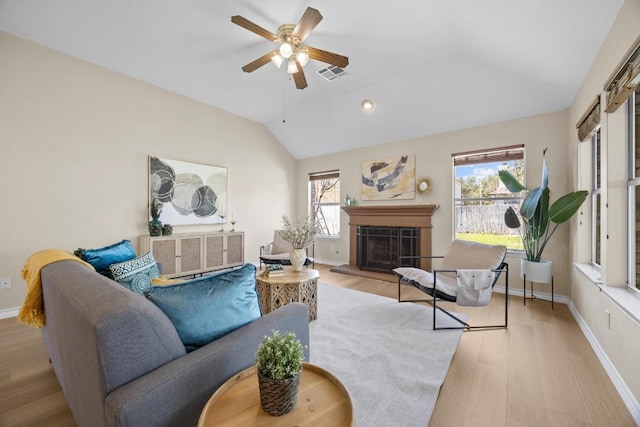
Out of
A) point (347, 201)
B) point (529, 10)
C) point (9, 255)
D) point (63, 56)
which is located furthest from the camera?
point (347, 201)

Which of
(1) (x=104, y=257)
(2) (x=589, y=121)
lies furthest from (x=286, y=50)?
(2) (x=589, y=121)

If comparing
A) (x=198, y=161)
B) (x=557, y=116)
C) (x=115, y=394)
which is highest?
(x=557, y=116)

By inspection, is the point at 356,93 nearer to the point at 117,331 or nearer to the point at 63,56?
the point at 63,56

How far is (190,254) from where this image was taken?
4199 mm

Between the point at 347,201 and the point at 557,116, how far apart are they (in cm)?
337

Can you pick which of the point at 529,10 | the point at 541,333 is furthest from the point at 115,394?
the point at 529,10

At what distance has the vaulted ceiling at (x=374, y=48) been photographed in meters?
2.40

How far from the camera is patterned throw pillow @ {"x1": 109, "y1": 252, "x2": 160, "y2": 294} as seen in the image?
5.97ft

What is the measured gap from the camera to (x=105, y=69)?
357 cm

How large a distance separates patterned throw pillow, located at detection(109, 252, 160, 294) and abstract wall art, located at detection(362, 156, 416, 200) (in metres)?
3.93

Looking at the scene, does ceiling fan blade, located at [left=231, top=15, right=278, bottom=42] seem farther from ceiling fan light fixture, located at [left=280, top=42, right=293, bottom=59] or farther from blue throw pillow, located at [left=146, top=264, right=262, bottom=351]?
blue throw pillow, located at [left=146, top=264, right=262, bottom=351]

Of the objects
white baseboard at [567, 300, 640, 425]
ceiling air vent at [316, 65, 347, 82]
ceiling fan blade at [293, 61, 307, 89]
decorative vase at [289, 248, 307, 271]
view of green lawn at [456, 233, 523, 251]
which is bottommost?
white baseboard at [567, 300, 640, 425]

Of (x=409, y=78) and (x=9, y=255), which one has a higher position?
(x=409, y=78)

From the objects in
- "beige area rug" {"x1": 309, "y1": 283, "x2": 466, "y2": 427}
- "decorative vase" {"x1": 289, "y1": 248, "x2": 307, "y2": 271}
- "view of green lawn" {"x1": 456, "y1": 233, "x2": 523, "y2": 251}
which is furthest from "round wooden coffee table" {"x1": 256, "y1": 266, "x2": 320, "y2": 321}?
"view of green lawn" {"x1": 456, "y1": 233, "x2": 523, "y2": 251}
